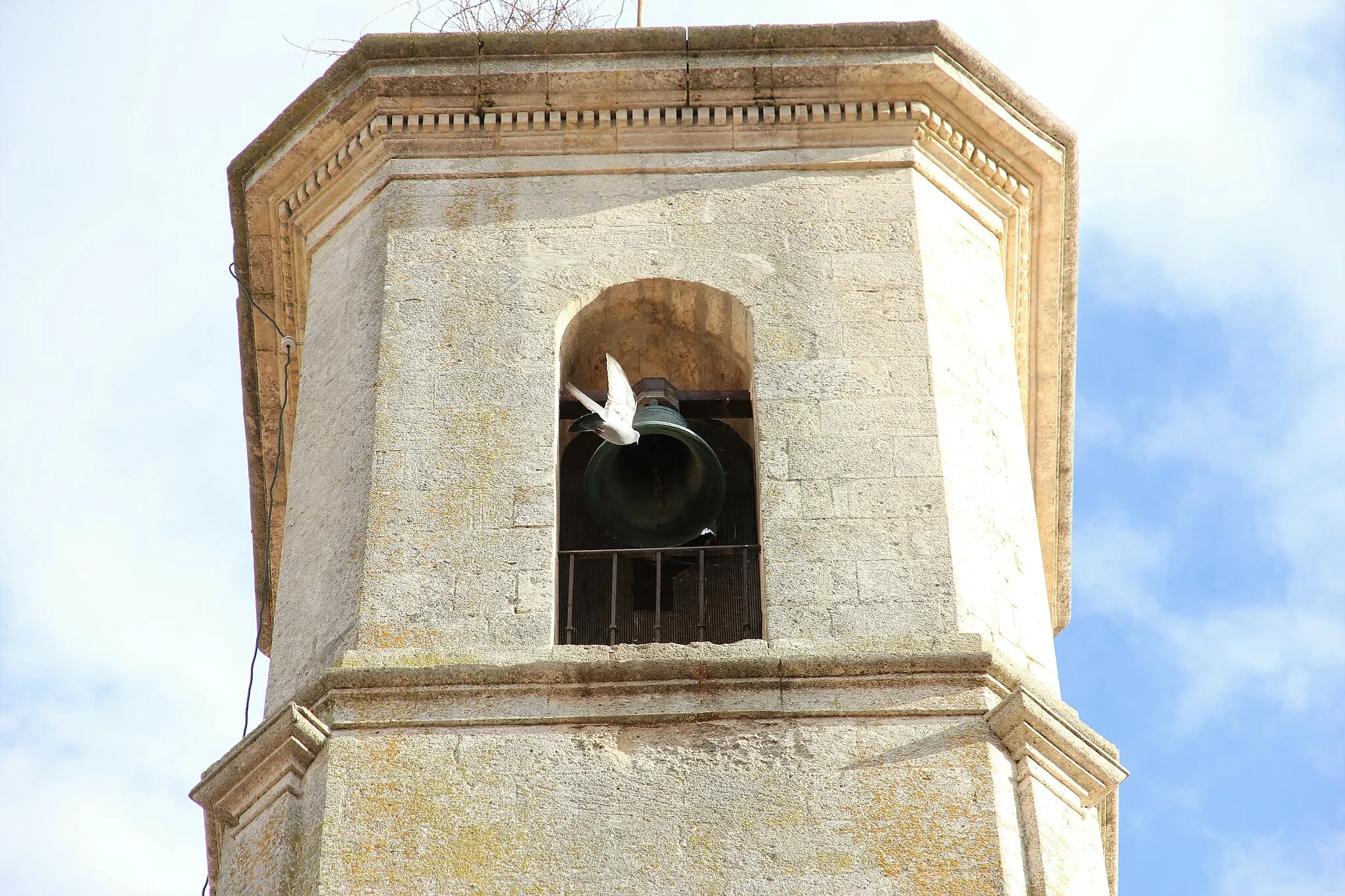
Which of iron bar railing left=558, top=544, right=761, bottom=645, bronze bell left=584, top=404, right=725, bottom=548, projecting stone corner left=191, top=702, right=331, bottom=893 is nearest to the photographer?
projecting stone corner left=191, top=702, right=331, bottom=893

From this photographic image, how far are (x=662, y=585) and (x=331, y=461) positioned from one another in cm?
142

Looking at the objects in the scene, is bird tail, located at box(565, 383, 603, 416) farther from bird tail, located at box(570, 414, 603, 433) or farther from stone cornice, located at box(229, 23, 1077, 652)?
stone cornice, located at box(229, 23, 1077, 652)

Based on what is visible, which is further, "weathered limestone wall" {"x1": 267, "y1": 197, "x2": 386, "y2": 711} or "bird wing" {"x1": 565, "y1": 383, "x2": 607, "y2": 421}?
"bird wing" {"x1": 565, "y1": 383, "x2": 607, "y2": 421}

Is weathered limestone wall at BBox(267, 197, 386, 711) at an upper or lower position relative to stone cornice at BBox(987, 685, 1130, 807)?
upper

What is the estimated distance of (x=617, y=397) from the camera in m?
11.7

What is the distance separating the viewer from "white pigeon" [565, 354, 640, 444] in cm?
1153

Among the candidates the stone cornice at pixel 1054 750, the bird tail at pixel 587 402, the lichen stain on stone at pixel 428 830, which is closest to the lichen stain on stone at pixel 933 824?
the stone cornice at pixel 1054 750

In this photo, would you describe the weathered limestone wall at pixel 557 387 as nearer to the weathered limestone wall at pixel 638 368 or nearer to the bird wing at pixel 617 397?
the weathered limestone wall at pixel 638 368

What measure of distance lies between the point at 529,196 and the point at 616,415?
4.74 feet

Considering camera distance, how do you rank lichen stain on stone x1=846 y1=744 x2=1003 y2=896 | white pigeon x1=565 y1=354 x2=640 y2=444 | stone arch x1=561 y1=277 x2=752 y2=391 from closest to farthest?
1. lichen stain on stone x1=846 y1=744 x2=1003 y2=896
2. white pigeon x1=565 y1=354 x2=640 y2=444
3. stone arch x1=561 y1=277 x2=752 y2=391

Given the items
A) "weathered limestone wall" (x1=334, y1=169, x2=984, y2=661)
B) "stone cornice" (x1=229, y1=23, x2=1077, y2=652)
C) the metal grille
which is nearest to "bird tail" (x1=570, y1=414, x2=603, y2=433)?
"weathered limestone wall" (x1=334, y1=169, x2=984, y2=661)

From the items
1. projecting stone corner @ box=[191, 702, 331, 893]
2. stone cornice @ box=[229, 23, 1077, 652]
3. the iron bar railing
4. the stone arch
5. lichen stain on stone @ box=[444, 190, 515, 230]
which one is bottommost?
projecting stone corner @ box=[191, 702, 331, 893]

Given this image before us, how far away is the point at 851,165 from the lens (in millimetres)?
12727

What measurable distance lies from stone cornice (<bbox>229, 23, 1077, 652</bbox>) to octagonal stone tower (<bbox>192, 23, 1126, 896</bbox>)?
2 cm
